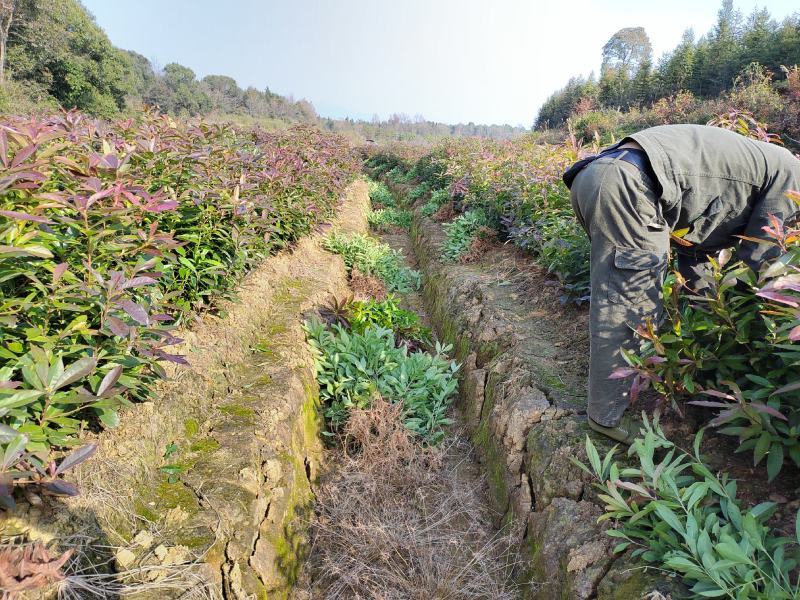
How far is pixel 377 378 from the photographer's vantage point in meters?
3.54

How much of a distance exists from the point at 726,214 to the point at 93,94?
1153 inches

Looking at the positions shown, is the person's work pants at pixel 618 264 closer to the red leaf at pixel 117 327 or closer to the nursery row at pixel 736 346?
the nursery row at pixel 736 346

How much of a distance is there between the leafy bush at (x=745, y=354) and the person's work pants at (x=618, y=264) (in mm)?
136

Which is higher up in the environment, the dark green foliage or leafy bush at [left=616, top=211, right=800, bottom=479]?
the dark green foliage

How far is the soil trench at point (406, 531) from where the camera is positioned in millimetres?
2146

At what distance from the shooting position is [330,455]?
325 cm

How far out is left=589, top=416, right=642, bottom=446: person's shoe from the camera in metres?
2.13

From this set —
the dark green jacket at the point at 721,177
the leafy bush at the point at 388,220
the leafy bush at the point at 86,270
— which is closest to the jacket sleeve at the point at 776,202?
the dark green jacket at the point at 721,177

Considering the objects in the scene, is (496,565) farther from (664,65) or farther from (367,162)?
(664,65)

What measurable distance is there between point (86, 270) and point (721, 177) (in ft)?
9.85

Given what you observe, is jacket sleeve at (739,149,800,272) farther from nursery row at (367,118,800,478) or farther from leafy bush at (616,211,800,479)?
leafy bush at (616,211,800,479)

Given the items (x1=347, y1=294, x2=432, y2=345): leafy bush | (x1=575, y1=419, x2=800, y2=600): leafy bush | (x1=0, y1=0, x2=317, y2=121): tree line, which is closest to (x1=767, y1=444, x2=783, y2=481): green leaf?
(x1=575, y1=419, x2=800, y2=600): leafy bush

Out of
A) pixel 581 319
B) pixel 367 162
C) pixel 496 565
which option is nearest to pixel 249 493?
pixel 496 565

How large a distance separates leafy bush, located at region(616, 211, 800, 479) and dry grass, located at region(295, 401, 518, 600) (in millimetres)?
1201
